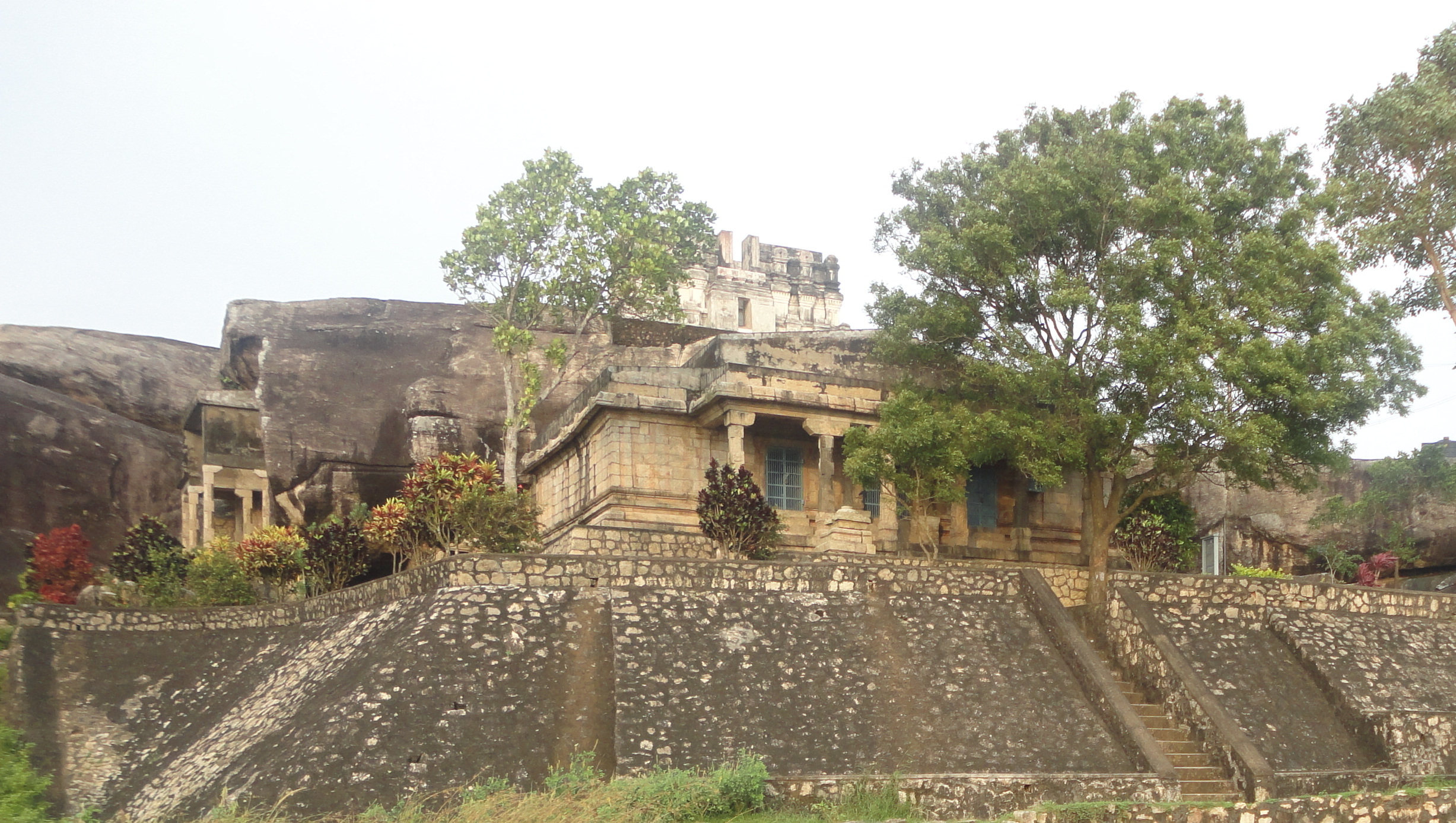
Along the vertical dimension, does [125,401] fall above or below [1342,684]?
above

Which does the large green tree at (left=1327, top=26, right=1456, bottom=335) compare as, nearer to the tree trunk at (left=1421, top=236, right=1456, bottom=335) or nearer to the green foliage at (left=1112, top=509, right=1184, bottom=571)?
the tree trunk at (left=1421, top=236, right=1456, bottom=335)

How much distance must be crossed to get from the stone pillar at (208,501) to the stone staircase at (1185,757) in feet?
59.2

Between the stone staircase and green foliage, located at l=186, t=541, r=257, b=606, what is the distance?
12521mm

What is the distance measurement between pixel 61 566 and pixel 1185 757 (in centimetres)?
1641

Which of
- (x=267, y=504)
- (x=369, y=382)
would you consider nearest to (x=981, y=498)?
(x=369, y=382)

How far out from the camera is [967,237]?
66.0 ft

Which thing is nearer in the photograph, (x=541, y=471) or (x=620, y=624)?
(x=620, y=624)

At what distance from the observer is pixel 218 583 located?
19391 mm

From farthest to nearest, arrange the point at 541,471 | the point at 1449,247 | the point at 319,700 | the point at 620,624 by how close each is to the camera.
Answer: the point at 541,471 → the point at 1449,247 → the point at 620,624 → the point at 319,700

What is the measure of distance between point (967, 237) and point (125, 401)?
20495mm

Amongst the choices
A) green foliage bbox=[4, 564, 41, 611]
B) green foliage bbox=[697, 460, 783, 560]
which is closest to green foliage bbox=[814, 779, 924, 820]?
green foliage bbox=[697, 460, 783, 560]

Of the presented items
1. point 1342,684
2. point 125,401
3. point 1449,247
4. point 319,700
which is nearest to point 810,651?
point 319,700

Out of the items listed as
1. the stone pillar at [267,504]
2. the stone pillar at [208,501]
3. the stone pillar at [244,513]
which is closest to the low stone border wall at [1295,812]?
the stone pillar at [267,504]

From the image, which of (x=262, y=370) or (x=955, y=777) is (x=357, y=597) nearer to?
(x=955, y=777)
